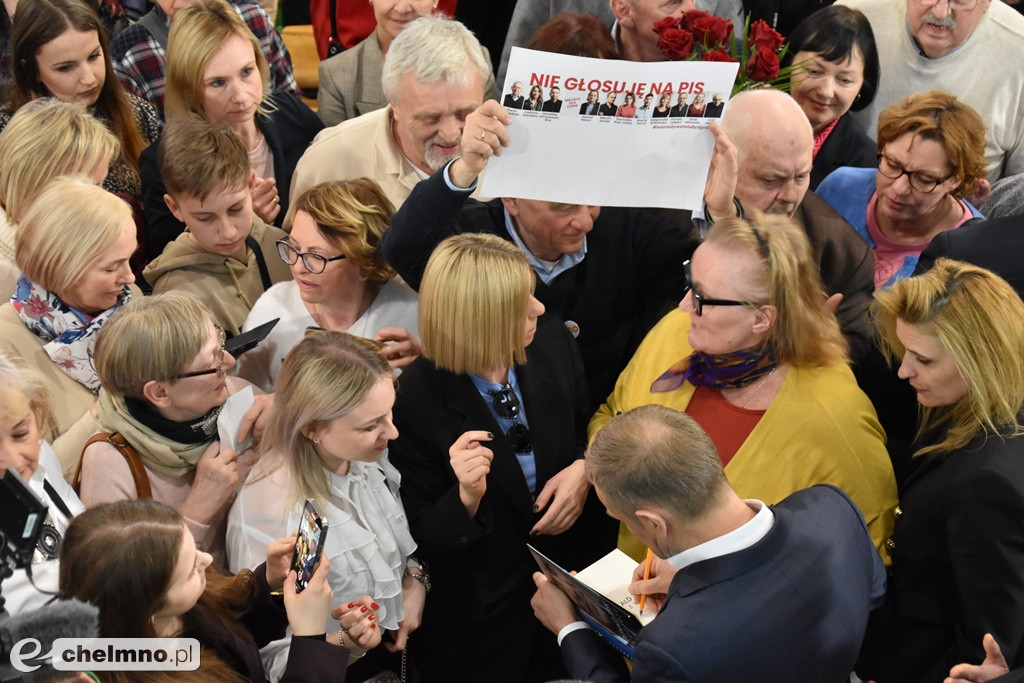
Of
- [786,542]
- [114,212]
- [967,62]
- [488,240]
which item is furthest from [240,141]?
[967,62]

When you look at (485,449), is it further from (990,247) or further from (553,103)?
(990,247)

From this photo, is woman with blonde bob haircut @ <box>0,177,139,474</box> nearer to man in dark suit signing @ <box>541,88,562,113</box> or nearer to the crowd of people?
the crowd of people

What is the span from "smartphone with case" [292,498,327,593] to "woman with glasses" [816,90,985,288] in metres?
2.30

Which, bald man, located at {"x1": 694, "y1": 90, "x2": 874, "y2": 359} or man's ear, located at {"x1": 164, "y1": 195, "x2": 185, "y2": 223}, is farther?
man's ear, located at {"x1": 164, "y1": 195, "x2": 185, "y2": 223}

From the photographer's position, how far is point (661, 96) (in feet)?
9.70

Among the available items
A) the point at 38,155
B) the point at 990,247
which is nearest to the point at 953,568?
the point at 990,247

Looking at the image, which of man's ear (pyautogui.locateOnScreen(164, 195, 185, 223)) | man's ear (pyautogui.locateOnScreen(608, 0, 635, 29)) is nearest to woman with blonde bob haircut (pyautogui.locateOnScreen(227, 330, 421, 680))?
man's ear (pyautogui.locateOnScreen(164, 195, 185, 223))

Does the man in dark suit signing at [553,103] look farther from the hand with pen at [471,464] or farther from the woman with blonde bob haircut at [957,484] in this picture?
the woman with blonde bob haircut at [957,484]

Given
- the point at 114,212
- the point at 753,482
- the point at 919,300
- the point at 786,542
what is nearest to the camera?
the point at 786,542

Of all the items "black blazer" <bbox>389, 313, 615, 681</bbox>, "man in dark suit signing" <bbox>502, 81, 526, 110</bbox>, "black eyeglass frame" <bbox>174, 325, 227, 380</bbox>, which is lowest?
"black blazer" <bbox>389, 313, 615, 681</bbox>

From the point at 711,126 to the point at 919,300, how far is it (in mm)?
805

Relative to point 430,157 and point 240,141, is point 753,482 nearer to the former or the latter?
point 430,157

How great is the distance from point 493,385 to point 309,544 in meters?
0.88

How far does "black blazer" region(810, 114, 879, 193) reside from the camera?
14.4ft
